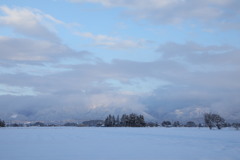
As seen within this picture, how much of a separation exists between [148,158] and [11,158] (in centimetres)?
978

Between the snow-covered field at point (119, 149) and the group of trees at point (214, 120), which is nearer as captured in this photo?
the snow-covered field at point (119, 149)

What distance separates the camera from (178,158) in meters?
19.4

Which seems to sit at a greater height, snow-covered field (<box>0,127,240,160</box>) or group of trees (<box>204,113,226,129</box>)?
group of trees (<box>204,113,226,129</box>)

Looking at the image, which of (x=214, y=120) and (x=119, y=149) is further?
(x=214, y=120)

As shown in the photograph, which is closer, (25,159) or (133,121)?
(25,159)

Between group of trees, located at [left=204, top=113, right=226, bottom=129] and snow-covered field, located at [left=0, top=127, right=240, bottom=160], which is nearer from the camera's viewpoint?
snow-covered field, located at [left=0, top=127, right=240, bottom=160]

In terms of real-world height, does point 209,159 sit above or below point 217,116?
below

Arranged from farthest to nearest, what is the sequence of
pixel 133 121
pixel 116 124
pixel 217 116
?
pixel 116 124
pixel 133 121
pixel 217 116

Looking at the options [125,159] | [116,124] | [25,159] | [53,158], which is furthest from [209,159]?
[116,124]

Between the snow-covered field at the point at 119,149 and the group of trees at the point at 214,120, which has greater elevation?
the group of trees at the point at 214,120

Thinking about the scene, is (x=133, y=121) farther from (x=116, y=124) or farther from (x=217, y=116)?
(x=217, y=116)

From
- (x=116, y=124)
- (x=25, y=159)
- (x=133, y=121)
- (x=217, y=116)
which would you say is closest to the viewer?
(x=25, y=159)

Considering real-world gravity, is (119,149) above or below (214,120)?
below

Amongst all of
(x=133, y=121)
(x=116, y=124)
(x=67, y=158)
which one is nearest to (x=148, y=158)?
(x=67, y=158)
